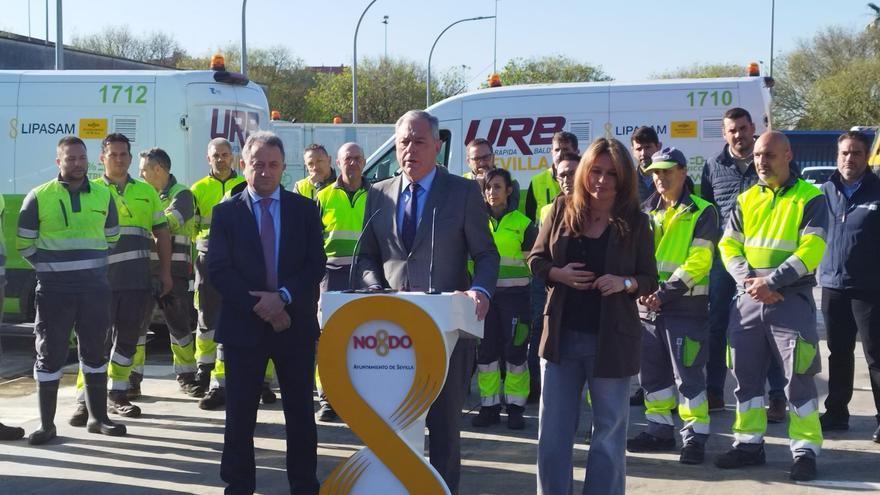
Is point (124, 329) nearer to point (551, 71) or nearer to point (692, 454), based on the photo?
point (692, 454)

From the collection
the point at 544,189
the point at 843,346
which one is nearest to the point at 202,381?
the point at 544,189

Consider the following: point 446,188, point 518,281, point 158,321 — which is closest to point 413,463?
point 446,188

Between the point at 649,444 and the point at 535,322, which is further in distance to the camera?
the point at 535,322

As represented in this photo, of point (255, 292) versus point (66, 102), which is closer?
point (255, 292)

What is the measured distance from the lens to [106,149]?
8359mm

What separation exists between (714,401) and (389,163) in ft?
16.7

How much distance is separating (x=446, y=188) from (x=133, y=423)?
13.9 ft

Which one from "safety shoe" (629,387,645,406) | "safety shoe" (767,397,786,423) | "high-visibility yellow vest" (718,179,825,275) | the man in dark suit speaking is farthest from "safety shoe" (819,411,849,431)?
the man in dark suit speaking

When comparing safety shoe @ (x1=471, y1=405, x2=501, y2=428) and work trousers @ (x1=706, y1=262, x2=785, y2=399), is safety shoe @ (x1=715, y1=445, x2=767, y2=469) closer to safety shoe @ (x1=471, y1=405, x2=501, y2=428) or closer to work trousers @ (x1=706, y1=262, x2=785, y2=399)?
work trousers @ (x1=706, y1=262, x2=785, y2=399)

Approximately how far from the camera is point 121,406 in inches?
335

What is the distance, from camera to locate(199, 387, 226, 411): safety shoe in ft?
28.5

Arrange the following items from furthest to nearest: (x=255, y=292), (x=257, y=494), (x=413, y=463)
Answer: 1. (x=257, y=494)
2. (x=255, y=292)
3. (x=413, y=463)

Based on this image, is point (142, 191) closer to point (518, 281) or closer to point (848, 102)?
point (518, 281)

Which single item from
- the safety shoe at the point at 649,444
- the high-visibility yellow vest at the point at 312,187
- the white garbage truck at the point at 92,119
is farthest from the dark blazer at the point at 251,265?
the white garbage truck at the point at 92,119
